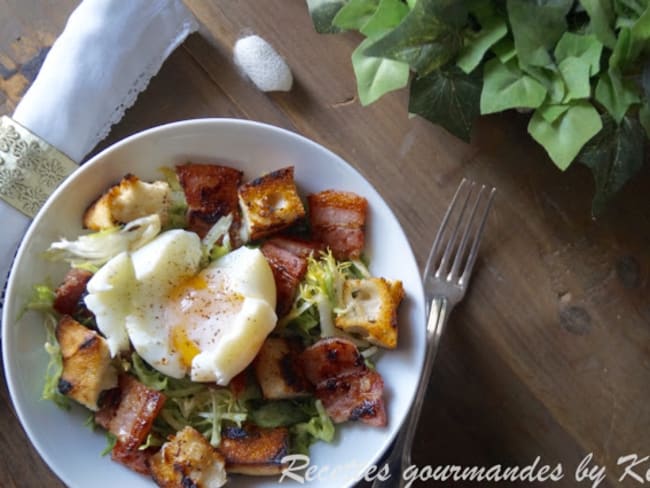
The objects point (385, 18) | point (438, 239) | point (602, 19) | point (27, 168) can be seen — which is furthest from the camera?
point (438, 239)

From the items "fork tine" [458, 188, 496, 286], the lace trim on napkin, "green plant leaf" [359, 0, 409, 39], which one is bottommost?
"fork tine" [458, 188, 496, 286]

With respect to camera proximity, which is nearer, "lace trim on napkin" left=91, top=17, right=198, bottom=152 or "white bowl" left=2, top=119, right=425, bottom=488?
"white bowl" left=2, top=119, right=425, bottom=488

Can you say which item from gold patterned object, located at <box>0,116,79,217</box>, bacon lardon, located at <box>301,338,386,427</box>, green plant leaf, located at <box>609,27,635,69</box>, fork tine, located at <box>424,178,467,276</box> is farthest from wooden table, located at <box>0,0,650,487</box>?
green plant leaf, located at <box>609,27,635,69</box>

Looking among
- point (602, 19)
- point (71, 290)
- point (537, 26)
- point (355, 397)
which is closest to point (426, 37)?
point (537, 26)

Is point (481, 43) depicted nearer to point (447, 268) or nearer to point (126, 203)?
point (447, 268)

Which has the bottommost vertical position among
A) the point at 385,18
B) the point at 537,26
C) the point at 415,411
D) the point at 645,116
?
the point at 415,411

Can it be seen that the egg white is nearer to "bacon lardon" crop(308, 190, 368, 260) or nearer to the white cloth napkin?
"bacon lardon" crop(308, 190, 368, 260)

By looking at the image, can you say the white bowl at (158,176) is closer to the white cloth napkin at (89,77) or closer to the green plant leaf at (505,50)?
the white cloth napkin at (89,77)
